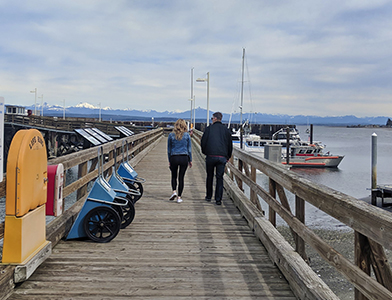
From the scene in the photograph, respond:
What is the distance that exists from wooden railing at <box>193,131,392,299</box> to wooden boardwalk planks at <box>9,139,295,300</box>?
225mm

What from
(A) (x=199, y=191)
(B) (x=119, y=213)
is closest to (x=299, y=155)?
(A) (x=199, y=191)

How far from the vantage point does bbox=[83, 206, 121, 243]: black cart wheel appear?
16.0 feet

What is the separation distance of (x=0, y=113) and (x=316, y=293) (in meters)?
2.95

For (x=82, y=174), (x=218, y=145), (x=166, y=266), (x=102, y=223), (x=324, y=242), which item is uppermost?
(x=218, y=145)

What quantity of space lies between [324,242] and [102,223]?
2947mm

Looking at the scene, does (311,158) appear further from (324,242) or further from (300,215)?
(324,242)

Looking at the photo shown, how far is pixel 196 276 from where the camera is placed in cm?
391

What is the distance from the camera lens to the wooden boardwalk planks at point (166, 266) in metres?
3.50

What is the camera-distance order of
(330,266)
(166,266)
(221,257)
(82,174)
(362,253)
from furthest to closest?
1. (330,266)
2. (82,174)
3. (221,257)
4. (166,266)
5. (362,253)

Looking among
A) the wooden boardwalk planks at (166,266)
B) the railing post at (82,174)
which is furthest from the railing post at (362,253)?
the railing post at (82,174)

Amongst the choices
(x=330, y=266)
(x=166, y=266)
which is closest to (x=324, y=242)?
(x=166, y=266)

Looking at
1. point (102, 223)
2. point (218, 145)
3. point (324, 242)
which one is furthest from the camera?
point (218, 145)

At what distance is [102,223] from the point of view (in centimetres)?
497

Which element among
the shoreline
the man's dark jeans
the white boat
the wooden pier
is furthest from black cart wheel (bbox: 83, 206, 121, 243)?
the white boat
